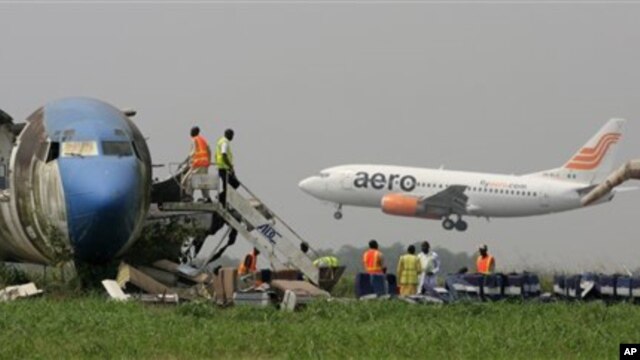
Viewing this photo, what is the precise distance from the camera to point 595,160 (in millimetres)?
81812

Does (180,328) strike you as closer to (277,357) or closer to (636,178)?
(277,357)

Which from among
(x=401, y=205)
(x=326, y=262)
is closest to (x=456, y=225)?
(x=401, y=205)

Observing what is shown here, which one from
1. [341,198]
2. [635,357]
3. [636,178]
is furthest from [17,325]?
[341,198]

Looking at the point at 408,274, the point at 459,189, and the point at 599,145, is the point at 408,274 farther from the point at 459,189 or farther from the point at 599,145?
the point at 599,145

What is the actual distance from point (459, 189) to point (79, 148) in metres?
51.4

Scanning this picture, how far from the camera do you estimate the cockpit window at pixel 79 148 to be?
1058 inches

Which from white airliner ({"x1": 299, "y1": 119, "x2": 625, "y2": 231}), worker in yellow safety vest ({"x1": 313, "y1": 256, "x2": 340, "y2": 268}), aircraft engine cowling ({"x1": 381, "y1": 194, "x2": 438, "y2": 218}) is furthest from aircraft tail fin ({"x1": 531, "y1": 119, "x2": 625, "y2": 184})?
worker in yellow safety vest ({"x1": 313, "y1": 256, "x2": 340, "y2": 268})

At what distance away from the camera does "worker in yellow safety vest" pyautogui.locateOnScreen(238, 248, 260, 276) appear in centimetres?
3047

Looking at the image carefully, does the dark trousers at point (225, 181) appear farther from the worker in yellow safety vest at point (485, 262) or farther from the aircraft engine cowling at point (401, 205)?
the aircraft engine cowling at point (401, 205)

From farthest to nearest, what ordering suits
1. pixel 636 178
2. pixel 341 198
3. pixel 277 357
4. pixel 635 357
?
pixel 341 198 < pixel 636 178 < pixel 277 357 < pixel 635 357

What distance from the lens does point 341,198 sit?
74250mm

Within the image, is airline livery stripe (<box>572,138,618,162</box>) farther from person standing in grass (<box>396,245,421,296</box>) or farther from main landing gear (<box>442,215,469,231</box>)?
person standing in grass (<box>396,245,421,296</box>)

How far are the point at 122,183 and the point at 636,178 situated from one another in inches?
899

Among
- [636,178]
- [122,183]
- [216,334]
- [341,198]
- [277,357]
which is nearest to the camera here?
[277,357]
